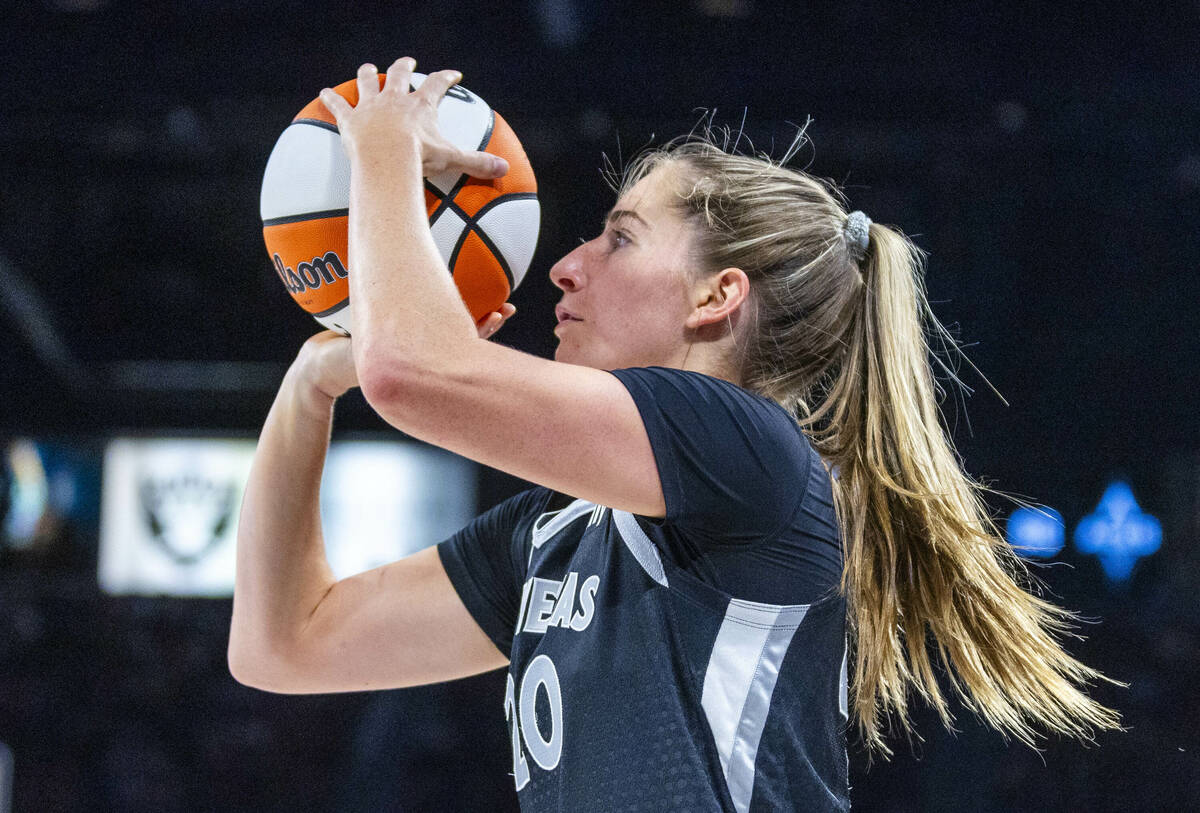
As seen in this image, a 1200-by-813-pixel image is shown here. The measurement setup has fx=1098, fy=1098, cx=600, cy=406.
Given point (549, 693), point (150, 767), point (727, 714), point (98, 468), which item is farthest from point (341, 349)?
point (98, 468)

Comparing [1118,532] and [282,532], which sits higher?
[1118,532]

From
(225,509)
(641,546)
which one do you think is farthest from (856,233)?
(225,509)

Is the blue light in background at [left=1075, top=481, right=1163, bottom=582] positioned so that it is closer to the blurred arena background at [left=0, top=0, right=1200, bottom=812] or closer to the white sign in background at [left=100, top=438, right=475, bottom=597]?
the blurred arena background at [left=0, top=0, right=1200, bottom=812]

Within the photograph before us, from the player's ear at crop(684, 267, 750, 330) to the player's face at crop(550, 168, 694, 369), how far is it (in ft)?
0.04

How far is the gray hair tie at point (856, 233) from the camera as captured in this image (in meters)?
1.25

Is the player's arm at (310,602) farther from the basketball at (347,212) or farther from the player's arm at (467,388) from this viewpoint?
the player's arm at (467,388)

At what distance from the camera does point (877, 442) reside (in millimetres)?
1145

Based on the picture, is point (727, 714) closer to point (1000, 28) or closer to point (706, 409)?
point (706, 409)

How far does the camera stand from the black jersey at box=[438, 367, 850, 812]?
37.6 inches

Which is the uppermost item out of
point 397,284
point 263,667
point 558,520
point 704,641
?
point 397,284

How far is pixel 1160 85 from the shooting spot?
11.2 feet

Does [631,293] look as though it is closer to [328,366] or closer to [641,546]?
[641,546]

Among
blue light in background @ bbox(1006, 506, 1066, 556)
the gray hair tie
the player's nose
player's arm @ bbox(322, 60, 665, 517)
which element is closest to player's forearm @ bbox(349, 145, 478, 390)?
player's arm @ bbox(322, 60, 665, 517)

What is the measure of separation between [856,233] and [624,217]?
0.87 ft
